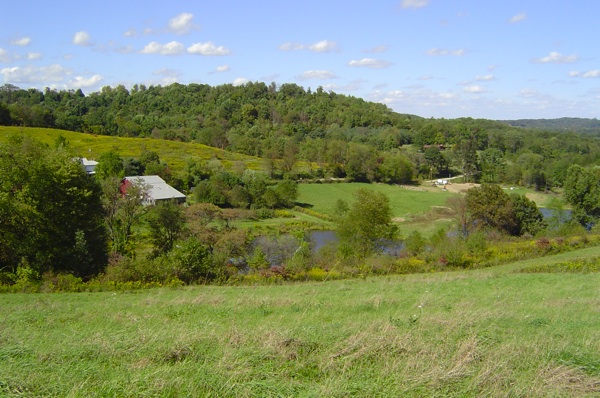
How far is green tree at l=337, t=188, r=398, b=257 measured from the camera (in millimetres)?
32188

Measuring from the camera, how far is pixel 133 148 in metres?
85.6

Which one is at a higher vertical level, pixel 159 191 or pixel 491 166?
pixel 491 166

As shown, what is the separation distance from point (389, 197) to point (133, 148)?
49.5 metres

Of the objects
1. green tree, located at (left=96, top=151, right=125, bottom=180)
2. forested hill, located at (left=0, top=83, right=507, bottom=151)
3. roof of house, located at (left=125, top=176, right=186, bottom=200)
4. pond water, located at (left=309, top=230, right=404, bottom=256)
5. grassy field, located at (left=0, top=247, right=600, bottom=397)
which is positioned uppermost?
forested hill, located at (left=0, top=83, right=507, bottom=151)

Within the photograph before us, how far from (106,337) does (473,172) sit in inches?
4068

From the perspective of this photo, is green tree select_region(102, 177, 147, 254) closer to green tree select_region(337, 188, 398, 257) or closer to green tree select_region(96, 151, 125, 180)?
green tree select_region(337, 188, 398, 257)

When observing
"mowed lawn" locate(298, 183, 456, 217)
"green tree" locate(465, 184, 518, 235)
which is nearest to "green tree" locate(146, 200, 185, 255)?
"green tree" locate(465, 184, 518, 235)

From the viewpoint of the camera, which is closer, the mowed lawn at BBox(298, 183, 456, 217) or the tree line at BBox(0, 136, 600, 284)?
the tree line at BBox(0, 136, 600, 284)

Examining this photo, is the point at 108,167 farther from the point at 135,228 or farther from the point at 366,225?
the point at 366,225

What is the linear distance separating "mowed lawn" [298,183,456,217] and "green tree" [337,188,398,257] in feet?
81.9

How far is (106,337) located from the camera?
6414mm

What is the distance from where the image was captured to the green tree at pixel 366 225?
106 ft

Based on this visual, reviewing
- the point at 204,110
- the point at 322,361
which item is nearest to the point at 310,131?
the point at 204,110

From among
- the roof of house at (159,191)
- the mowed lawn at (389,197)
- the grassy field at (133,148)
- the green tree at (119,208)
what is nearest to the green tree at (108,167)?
the roof of house at (159,191)
